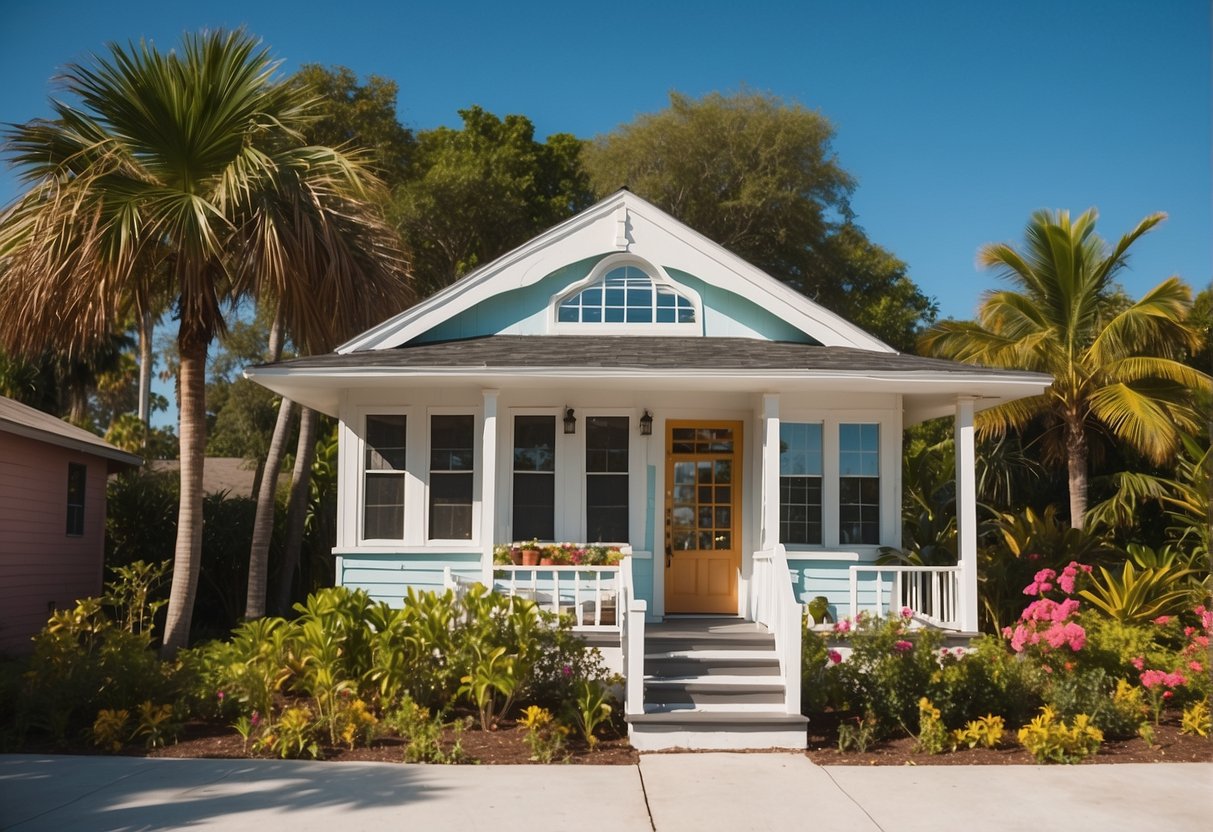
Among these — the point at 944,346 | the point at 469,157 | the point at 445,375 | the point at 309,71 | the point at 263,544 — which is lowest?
the point at 263,544

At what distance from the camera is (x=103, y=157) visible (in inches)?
460

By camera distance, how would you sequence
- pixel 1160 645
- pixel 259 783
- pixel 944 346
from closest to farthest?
pixel 259 783
pixel 1160 645
pixel 944 346

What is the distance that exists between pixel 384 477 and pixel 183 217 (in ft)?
11.6

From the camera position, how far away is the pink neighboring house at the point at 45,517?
14.8 metres

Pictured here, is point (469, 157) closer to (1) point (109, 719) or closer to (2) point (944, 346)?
(2) point (944, 346)

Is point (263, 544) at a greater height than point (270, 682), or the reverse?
point (263, 544)

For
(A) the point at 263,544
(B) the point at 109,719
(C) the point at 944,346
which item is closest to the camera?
(B) the point at 109,719

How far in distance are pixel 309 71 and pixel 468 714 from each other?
2061cm

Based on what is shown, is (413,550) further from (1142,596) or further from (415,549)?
(1142,596)

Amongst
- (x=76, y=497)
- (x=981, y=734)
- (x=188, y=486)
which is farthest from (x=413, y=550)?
Answer: (x=76, y=497)

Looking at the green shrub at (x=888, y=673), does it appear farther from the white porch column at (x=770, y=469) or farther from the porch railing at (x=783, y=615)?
the white porch column at (x=770, y=469)

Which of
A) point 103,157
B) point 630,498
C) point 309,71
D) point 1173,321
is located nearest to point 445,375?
point 630,498

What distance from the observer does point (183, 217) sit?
11.4m

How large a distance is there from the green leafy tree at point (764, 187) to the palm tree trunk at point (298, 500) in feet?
47.6
